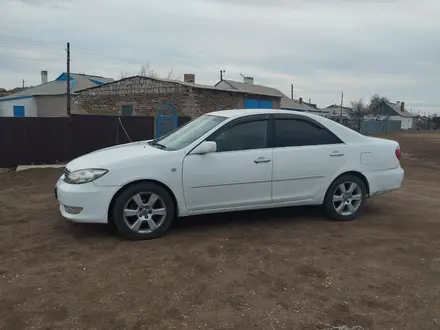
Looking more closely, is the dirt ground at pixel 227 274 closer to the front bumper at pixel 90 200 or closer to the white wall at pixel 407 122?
the front bumper at pixel 90 200

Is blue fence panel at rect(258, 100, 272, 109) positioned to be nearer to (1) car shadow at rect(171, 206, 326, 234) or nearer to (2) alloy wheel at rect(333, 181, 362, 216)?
(1) car shadow at rect(171, 206, 326, 234)

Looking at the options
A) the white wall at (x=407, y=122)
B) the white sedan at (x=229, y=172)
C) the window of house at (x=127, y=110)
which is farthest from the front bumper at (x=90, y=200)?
the white wall at (x=407, y=122)

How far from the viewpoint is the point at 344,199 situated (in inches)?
221

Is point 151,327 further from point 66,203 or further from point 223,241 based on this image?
point 66,203

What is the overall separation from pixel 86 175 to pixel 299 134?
2.72 meters

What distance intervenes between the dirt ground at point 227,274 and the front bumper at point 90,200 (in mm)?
293

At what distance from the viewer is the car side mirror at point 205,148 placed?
4.82 metres

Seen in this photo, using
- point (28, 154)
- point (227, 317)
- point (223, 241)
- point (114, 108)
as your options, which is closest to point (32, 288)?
point (227, 317)

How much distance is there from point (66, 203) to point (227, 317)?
2.49 metres

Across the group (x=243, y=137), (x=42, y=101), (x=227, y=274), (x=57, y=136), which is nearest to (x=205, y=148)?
(x=243, y=137)

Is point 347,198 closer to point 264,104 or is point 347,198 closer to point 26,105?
point 264,104

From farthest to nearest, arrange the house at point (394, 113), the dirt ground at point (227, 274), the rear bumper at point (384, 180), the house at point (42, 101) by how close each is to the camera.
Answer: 1. the house at point (394, 113)
2. the house at point (42, 101)
3. the rear bumper at point (384, 180)
4. the dirt ground at point (227, 274)

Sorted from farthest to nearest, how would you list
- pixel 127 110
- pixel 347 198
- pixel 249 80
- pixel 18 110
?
pixel 249 80, pixel 18 110, pixel 127 110, pixel 347 198

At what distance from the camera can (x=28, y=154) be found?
11.8 meters
